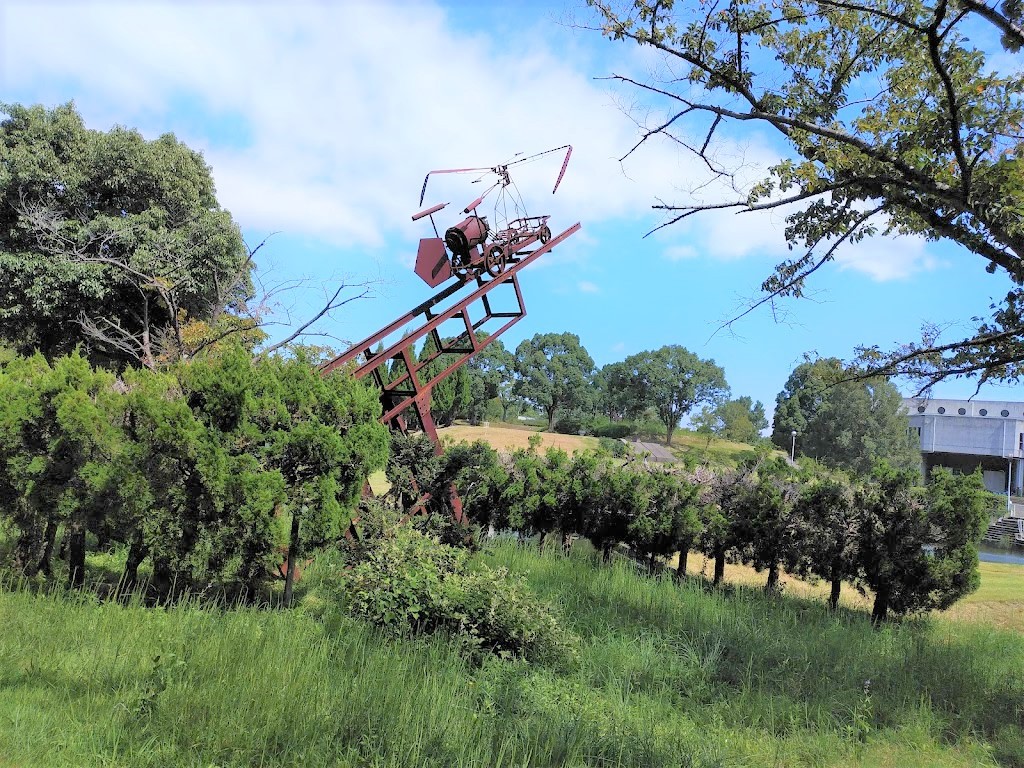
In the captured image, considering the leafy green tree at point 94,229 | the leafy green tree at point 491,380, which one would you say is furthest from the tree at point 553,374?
the leafy green tree at point 94,229

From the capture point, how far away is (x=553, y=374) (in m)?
66.8

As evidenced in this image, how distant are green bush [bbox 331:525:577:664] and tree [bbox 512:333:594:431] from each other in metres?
60.0

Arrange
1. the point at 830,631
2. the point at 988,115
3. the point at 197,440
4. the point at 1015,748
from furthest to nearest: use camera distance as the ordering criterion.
Answer: the point at 830,631, the point at 197,440, the point at 988,115, the point at 1015,748

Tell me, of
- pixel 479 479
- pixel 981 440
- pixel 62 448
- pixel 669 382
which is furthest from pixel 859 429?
pixel 62 448

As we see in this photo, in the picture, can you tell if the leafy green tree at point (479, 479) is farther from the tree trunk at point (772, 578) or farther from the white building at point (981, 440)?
→ the white building at point (981, 440)

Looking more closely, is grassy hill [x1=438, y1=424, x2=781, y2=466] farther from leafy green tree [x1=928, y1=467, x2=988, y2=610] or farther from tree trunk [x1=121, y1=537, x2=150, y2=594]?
tree trunk [x1=121, y1=537, x2=150, y2=594]

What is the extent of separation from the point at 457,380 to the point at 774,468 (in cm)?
3932

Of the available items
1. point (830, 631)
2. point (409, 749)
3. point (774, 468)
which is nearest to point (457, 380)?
point (774, 468)

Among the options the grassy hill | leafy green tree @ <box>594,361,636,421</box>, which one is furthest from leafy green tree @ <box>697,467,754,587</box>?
leafy green tree @ <box>594,361,636,421</box>

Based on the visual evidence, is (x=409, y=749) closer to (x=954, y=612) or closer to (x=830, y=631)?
(x=830, y=631)

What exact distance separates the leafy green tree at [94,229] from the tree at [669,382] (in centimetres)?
5440

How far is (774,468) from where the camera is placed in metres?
9.80

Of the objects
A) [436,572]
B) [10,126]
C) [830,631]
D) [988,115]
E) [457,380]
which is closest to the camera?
[988,115]

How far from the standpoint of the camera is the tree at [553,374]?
65.8 m
